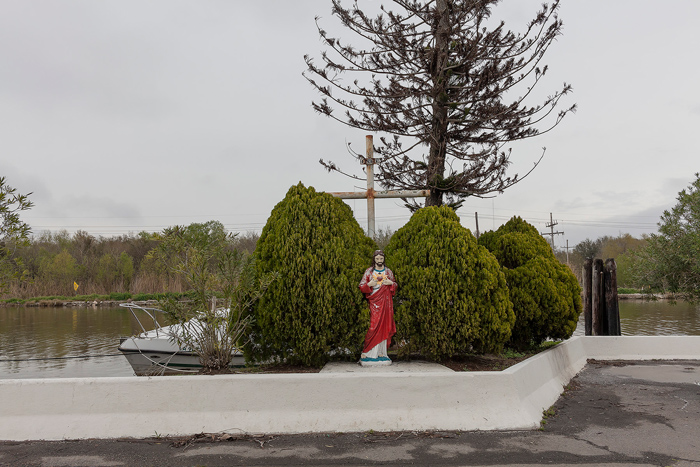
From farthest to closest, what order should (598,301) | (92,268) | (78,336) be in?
1. (92,268)
2. (78,336)
3. (598,301)

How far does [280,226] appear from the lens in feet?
22.4

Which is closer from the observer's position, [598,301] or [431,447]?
[431,447]

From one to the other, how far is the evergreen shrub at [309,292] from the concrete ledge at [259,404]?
95cm

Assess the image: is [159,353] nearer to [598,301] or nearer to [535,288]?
[535,288]

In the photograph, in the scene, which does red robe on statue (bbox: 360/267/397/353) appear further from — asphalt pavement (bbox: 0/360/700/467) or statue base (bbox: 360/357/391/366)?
asphalt pavement (bbox: 0/360/700/467)

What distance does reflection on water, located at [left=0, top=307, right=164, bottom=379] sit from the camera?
46.4 feet

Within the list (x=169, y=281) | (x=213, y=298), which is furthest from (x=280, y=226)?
(x=169, y=281)

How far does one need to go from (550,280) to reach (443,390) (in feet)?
10.8

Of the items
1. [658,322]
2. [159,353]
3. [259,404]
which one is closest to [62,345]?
[159,353]

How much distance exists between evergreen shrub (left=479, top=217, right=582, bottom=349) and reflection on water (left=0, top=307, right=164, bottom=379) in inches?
281

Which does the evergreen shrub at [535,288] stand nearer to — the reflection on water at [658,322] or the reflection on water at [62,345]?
the reflection on water at [62,345]

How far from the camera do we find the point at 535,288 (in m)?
7.91

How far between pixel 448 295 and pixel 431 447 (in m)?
2.08

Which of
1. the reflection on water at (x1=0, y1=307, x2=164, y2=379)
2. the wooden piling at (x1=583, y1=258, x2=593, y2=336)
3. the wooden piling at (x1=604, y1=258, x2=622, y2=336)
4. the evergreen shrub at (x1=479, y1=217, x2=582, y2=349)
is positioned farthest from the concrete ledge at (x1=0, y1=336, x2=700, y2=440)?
the wooden piling at (x1=583, y1=258, x2=593, y2=336)
